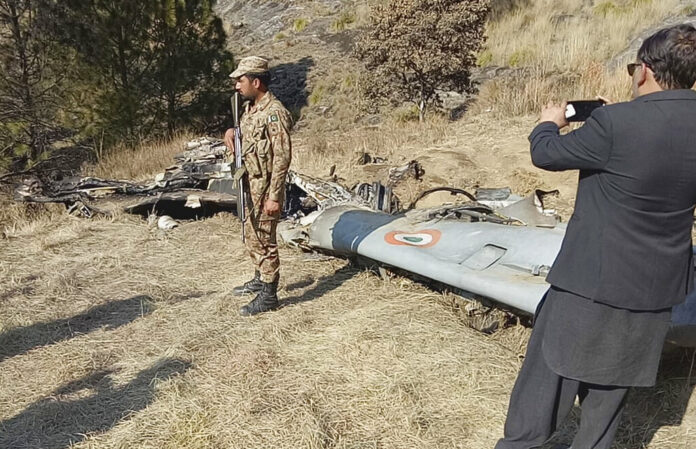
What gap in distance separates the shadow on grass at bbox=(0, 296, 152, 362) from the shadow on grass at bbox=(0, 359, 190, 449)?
0.74 meters

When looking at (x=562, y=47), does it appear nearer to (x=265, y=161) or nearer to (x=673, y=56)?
(x=265, y=161)

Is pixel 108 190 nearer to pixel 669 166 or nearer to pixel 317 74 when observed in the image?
pixel 669 166

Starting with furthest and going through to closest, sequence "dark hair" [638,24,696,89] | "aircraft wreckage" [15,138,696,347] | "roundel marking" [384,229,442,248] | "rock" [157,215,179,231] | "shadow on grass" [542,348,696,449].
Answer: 1. "rock" [157,215,179,231]
2. "roundel marking" [384,229,442,248]
3. "aircraft wreckage" [15,138,696,347]
4. "shadow on grass" [542,348,696,449]
5. "dark hair" [638,24,696,89]

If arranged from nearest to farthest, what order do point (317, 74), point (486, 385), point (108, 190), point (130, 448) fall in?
1. point (130, 448)
2. point (486, 385)
3. point (108, 190)
4. point (317, 74)

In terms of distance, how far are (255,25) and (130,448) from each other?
2374 centimetres

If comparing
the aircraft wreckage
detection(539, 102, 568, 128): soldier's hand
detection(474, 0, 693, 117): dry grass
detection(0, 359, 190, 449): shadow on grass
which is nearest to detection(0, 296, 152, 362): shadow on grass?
detection(0, 359, 190, 449): shadow on grass

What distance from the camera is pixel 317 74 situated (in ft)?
59.1

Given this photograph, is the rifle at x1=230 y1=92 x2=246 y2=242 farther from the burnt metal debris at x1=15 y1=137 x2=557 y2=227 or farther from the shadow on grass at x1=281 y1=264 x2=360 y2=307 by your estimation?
the burnt metal debris at x1=15 y1=137 x2=557 y2=227

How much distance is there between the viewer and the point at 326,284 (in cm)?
483

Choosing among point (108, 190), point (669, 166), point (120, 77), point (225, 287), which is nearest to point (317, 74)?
point (120, 77)

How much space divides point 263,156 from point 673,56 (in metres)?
2.72

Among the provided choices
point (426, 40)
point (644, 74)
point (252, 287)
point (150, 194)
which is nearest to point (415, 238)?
point (252, 287)

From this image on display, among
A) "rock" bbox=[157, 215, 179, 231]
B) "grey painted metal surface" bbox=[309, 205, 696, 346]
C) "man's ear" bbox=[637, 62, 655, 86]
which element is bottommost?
"rock" bbox=[157, 215, 179, 231]

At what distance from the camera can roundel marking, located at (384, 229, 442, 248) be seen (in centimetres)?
443
